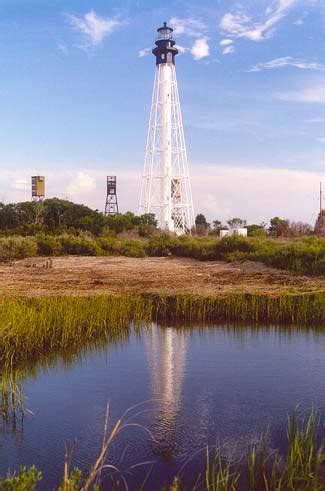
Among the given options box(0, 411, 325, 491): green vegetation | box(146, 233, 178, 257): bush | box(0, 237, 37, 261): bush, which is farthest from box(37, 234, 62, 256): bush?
box(0, 411, 325, 491): green vegetation

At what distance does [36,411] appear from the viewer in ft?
17.2

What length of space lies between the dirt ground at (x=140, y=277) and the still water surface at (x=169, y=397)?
3181 mm

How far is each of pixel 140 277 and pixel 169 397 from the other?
8697 millimetres

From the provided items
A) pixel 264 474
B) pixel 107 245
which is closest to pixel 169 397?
pixel 264 474

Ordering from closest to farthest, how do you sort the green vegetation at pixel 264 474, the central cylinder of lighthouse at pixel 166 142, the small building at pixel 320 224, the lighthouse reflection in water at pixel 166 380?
the green vegetation at pixel 264 474
the lighthouse reflection in water at pixel 166 380
the small building at pixel 320 224
the central cylinder of lighthouse at pixel 166 142

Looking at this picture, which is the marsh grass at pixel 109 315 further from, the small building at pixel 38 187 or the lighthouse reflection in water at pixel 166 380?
the small building at pixel 38 187

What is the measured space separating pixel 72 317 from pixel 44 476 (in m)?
4.24

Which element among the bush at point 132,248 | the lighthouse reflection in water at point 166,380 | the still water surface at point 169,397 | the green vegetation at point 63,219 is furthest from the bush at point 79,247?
the still water surface at point 169,397

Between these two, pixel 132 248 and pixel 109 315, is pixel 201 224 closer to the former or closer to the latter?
pixel 132 248

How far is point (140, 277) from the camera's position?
46.7 ft

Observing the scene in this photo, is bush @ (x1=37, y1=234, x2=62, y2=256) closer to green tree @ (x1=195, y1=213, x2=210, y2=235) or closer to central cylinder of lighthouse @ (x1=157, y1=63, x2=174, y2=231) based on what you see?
central cylinder of lighthouse @ (x1=157, y1=63, x2=174, y2=231)

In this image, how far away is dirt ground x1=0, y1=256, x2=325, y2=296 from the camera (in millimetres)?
11609

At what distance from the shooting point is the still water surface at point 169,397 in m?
4.32

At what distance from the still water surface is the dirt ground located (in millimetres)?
3181
